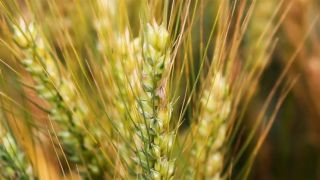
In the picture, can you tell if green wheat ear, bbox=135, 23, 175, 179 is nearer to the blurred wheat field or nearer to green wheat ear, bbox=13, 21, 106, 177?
the blurred wheat field

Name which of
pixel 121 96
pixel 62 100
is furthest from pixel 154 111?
pixel 62 100

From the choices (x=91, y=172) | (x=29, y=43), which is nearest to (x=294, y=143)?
(x=91, y=172)

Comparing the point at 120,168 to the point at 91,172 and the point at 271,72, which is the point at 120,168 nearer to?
the point at 91,172

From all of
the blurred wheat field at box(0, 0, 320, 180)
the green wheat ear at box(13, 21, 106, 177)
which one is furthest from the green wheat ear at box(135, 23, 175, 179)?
the green wheat ear at box(13, 21, 106, 177)

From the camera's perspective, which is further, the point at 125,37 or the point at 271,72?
the point at 271,72

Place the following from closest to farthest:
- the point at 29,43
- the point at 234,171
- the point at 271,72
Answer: the point at 29,43 → the point at 234,171 → the point at 271,72

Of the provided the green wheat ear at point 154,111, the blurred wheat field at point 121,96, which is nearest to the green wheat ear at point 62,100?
the blurred wheat field at point 121,96

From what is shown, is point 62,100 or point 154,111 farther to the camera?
point 62,100

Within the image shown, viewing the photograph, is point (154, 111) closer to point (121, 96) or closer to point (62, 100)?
point (121, 96)

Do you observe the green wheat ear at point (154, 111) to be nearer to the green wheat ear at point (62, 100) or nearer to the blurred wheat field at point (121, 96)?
the blurred wheat field at point (121, 96)

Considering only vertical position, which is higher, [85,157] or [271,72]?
[271,72]

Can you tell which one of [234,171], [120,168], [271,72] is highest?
[271,72]
